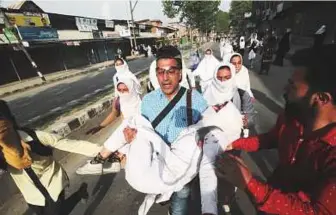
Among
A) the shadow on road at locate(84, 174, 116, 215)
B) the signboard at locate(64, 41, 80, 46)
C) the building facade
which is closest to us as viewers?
the shadow on road at locate(84, 174, 116, 215)

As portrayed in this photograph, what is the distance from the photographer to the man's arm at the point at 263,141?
1979mm

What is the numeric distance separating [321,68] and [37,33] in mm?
23399

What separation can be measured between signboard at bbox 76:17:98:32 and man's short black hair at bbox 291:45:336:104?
28551mm

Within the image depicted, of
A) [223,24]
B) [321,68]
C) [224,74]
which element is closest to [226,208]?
[224,74]

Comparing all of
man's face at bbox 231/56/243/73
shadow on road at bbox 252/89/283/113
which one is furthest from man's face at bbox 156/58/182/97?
shadow on road at bbox 252/89/283/113

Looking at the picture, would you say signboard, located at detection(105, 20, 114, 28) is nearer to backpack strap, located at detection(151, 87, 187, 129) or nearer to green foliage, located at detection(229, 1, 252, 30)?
backpack strap, located at detection(151, 87, 187, 129)

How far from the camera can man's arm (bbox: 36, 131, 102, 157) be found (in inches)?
94.1

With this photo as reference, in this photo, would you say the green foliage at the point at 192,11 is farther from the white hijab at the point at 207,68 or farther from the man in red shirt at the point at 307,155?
the man in red shirt at the point at 307,155

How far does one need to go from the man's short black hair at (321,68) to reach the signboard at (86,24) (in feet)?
93.7

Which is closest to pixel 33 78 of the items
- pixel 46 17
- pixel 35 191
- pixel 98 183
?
pixel 46 17

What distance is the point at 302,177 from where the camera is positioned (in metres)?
1.45

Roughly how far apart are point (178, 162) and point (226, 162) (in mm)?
464

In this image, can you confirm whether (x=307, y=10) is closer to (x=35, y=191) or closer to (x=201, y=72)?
(x=201, y=72)

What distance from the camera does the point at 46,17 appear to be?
22.5 metres
